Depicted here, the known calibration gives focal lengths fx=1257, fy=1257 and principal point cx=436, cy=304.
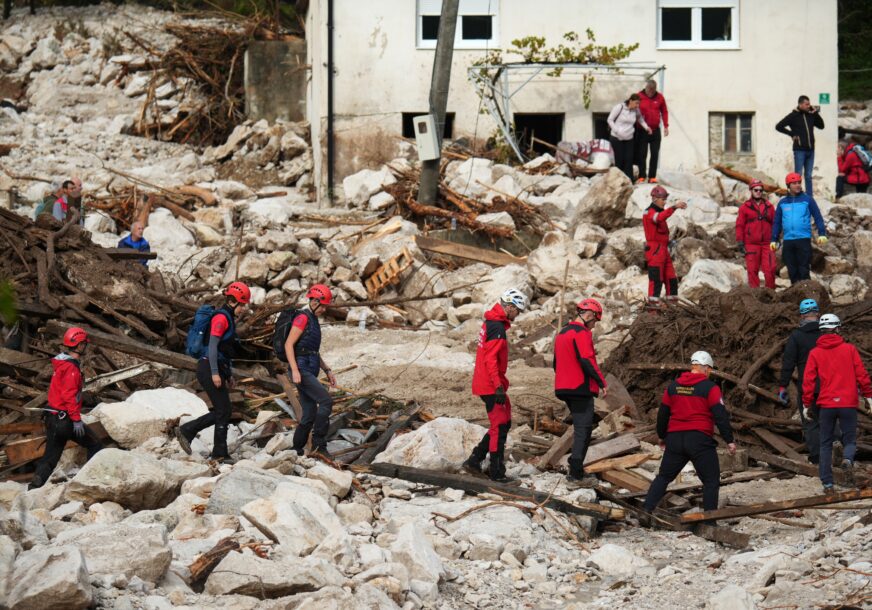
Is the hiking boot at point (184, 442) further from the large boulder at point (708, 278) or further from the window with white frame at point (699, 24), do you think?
the window with white frame at point (699, 24)

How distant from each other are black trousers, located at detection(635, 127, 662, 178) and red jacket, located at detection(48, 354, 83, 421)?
1451 centimetres

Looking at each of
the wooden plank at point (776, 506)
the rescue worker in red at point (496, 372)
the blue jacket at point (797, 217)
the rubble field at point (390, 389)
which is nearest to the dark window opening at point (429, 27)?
the rubble field at point (390, 389)

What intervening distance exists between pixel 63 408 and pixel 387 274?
9617mm

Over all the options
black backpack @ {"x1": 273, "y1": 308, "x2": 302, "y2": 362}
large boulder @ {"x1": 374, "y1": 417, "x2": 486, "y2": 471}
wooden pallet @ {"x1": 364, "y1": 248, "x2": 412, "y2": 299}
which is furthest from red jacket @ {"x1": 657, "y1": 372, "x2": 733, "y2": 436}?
wooden pallet @ {"x1": 364, "y1": 248, "x2": 412, "y2": 299}

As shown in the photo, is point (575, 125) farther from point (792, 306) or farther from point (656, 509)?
point (656, 509)

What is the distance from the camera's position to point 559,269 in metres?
19.4

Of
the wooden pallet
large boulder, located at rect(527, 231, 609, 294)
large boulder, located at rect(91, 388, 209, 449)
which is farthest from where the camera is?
the wooden pallet

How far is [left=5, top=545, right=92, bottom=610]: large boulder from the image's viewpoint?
6.47 meters

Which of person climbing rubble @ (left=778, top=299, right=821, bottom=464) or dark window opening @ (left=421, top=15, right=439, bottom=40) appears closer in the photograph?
person climbing rubble @ (left=778, top=299, right=821, bottom=464)

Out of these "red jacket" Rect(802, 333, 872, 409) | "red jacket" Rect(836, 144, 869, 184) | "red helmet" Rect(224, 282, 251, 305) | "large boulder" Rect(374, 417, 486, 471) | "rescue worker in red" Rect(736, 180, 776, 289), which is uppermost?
"red jacket" Rect(836, 144, 869, 184)

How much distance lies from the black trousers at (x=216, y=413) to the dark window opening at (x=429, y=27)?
15.9 meters

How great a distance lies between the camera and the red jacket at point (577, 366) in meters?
10.6

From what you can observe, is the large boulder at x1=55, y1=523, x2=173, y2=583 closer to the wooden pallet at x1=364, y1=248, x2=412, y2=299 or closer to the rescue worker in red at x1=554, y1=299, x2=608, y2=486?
the rescue worker in red at x1=554, y1=299, x2=608, y2=486

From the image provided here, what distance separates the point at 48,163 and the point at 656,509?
17.8 metres
